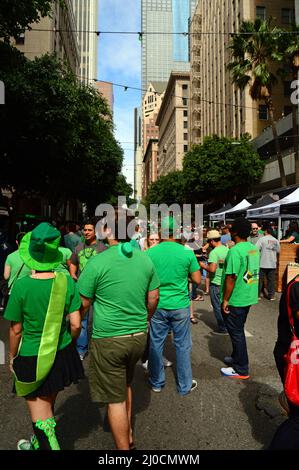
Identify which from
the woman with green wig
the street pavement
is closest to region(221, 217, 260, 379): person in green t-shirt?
the street pavement

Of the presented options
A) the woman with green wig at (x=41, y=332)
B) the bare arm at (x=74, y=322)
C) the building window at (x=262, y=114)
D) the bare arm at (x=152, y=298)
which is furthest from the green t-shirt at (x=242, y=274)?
the building window at (x=262, y=114)

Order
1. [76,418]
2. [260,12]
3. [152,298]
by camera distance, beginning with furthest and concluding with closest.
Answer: [260,12] < [76,418] < [152,298]

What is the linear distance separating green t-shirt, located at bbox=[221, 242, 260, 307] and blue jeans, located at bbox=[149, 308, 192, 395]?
0.69m

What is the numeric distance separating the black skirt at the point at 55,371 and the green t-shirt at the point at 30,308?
0.07 meters

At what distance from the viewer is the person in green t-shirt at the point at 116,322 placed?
2617 millimetres

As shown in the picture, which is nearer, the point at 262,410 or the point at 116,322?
the point at 116,322

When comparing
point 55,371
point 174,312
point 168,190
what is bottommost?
point 55,371


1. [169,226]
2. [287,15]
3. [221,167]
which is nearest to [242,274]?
[169,226]

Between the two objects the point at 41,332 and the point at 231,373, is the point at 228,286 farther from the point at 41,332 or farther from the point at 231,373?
the point at 41,332

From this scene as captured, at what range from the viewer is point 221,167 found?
114 ft

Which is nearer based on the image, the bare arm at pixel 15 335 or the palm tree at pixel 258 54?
the bare arm at pixel 15 335

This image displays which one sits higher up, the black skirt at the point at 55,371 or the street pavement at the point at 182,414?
the black skirt at the point at 55,371

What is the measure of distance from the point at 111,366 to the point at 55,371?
382 mm

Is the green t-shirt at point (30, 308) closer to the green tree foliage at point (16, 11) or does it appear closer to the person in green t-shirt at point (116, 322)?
the person in green t-shirt at point (116, 322)
